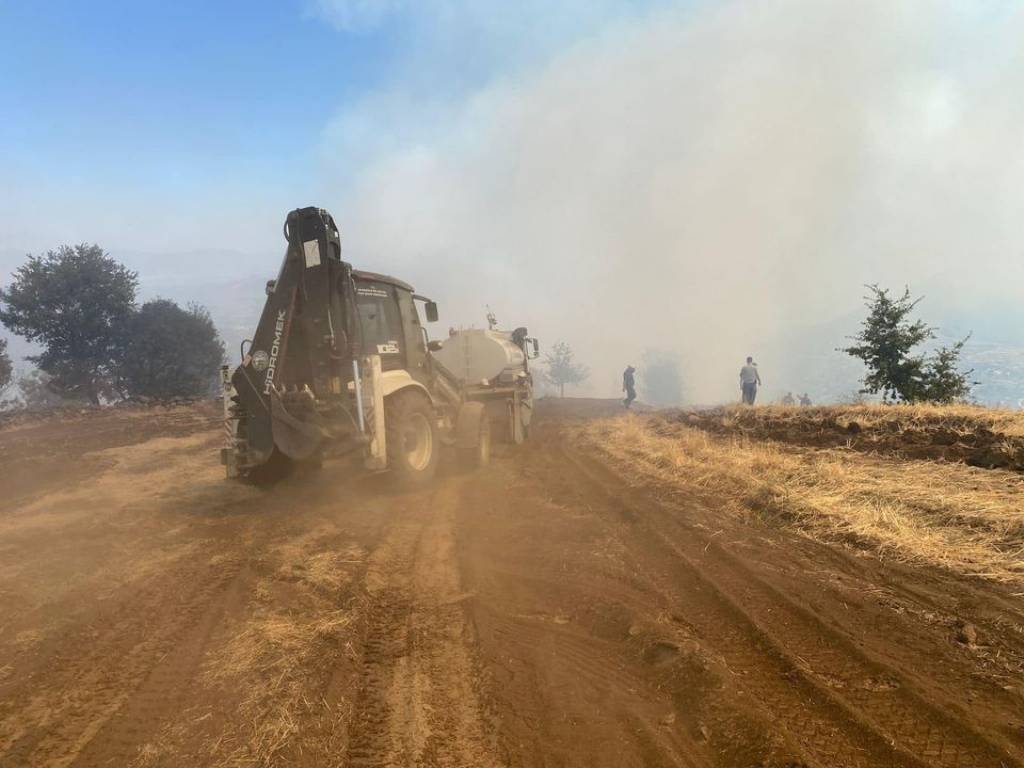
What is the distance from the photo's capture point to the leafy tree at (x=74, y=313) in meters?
28.9

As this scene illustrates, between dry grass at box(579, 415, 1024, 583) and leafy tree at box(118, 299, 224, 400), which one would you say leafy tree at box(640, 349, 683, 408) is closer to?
leafy tree at box(118, 299, 224, 400)

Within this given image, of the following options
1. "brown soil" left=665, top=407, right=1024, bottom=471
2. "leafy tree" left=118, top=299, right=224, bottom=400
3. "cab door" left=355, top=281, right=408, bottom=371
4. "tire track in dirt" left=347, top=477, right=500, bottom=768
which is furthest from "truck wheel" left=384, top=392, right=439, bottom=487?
"leafy tree" left=118, top=299, right=224, bottom=400

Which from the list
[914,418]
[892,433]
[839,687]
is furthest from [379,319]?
[914,418]

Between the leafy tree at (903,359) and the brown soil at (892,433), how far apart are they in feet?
17.1

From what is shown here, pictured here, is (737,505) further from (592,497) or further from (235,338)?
(235,338)

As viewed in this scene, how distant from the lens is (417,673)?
3072 millimetres

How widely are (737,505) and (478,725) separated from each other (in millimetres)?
4660

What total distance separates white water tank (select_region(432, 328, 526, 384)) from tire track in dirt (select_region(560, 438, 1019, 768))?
351 inches

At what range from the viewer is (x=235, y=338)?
165 m

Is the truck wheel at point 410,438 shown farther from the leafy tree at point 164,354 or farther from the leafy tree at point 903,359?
the leafy tree at point 164,354

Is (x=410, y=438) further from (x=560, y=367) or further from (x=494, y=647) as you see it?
(x=560, y=367)

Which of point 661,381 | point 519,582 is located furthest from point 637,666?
point 661,381

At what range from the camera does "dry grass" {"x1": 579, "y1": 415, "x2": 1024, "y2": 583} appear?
14.7 feet

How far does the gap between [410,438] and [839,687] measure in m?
6.24
